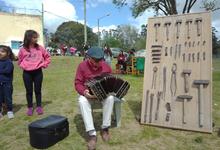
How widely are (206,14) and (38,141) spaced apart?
3.28 m

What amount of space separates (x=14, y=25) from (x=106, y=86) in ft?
106

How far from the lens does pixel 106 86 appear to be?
190 inches

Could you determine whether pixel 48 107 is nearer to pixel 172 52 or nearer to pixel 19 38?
pixel 172 52

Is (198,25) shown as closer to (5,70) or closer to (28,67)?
(28,67)

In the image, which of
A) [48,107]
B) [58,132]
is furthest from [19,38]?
[58,132]

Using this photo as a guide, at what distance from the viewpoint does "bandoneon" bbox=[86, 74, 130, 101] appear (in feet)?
15.5

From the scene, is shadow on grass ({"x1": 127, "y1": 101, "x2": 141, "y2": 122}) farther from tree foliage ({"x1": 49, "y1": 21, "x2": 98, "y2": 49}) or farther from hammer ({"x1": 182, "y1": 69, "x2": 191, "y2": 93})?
tree foliage ({"x1": 49, "y1": 21, "x2": 98, "y2": 49})

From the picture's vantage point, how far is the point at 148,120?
18.7 feet

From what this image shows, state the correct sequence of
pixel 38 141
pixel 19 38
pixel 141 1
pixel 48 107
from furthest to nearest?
1. pixel 19 38
2. pixel 141 1
3. pixel 48 107
4. pixel 38 141

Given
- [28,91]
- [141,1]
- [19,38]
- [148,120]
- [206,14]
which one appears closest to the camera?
[206,14]

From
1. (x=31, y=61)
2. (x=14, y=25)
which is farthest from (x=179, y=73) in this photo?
(x=14, y=25)

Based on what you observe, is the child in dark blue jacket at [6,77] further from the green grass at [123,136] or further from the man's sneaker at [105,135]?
the man's sneaker at [105,135]

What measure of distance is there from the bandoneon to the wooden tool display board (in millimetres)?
840

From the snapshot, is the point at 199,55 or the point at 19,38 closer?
the point at 199,55
